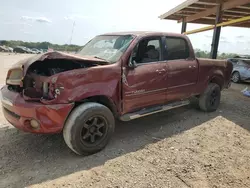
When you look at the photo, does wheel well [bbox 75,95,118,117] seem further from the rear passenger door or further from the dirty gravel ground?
the rear passenger door

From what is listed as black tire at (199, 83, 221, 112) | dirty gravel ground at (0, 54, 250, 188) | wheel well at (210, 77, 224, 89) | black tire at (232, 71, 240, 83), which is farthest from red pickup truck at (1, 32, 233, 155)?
black tire at (232, 71, 240, 83)

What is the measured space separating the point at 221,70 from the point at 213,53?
4.80 meters

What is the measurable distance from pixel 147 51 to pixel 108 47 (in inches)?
30.5

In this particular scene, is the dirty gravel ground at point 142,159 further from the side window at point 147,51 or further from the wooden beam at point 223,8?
the wooden beam at point 223,8

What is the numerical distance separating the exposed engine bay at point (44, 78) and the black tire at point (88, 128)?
467 millimetres

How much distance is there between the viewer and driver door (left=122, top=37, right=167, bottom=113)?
4191mm

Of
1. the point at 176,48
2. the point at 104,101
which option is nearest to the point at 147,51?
the point at 176,48

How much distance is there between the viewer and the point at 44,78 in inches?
140

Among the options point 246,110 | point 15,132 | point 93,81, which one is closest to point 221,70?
point 246,110

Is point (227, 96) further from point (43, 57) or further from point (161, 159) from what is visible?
point (43, 57)

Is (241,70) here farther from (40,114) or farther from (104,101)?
(40,114)

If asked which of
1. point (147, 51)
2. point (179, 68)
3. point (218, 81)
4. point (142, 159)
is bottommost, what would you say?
point (142, 159)

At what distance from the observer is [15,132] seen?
4.63 m

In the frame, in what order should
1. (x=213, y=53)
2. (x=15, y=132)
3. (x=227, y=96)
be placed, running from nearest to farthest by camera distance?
(x=15, y=132), (x=227, y=96), (x=213, y=53)
